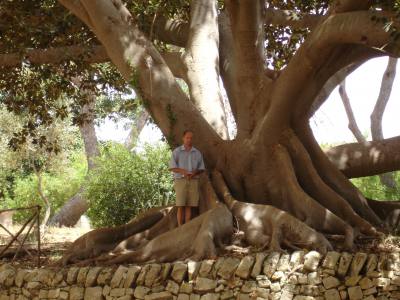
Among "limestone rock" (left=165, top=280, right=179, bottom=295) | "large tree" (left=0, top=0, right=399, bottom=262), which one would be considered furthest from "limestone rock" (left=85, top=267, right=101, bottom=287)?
"limestone rock" (left=165, top=280, right=179, bottom=295)

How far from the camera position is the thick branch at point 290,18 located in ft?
40.7

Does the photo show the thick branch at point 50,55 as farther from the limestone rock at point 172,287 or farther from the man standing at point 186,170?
the limestone rock at point 172,287

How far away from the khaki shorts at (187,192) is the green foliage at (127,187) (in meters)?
6.53

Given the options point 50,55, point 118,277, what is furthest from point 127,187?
point 118,277

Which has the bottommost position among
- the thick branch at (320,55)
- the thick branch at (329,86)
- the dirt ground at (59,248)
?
the dirt ground at (59,248)

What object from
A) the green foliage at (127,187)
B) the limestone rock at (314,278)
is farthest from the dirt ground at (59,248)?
the green foliage at (127,187)

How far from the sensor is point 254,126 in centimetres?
1023

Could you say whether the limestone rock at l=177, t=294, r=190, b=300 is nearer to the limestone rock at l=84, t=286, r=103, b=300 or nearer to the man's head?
the limestone rock at l=84, t=286, r=103, b=300

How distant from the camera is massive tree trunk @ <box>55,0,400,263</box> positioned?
8633 millimetres

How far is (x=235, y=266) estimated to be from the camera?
756cm

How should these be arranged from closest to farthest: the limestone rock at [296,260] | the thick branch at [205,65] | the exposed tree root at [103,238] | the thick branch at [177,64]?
the limestone rock at [296,260] < the exposed tree root at [103,238] < the thick branch at [205,65] < the thick branch at [177,64]

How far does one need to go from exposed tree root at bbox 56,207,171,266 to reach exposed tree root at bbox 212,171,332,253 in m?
1.63

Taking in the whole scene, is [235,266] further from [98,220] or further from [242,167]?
[98,220]

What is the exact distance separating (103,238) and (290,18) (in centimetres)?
573
